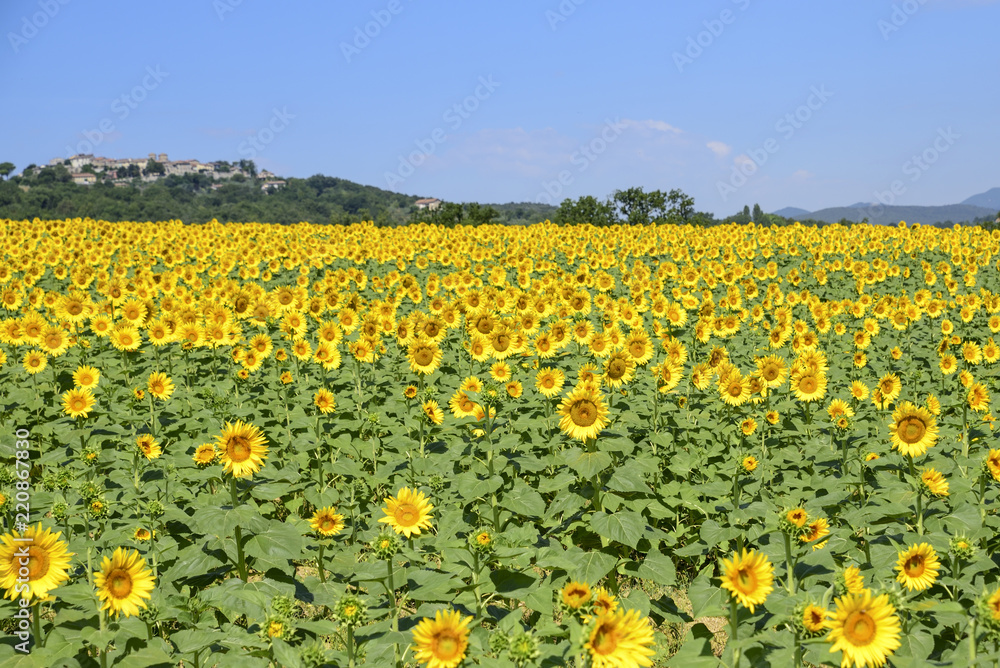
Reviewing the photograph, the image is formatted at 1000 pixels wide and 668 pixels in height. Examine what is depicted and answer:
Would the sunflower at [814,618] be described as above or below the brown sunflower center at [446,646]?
above

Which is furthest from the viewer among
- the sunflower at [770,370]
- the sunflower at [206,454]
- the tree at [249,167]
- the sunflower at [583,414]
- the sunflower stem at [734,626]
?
the tree at [249,167]

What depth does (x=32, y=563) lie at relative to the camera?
3.13 meters

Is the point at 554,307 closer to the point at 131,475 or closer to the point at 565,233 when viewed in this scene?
the point at 131,475

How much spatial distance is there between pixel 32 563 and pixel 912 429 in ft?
19.7

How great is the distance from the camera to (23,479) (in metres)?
4.62

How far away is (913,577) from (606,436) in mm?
1981

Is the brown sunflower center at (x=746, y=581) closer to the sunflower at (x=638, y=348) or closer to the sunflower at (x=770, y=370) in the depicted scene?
the sunflower at (x=770, y=370)

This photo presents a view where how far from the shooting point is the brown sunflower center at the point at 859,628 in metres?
2.68

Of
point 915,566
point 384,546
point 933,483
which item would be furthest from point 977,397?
point 384,546

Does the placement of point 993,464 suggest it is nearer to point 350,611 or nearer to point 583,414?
point 583,414

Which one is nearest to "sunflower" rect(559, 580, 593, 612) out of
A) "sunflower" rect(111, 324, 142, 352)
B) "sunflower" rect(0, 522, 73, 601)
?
"sunflower" rect(0, 522, 73, 601)

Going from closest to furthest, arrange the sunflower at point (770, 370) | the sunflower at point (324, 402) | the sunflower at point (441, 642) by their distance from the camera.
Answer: the sunflower at point (441, 642), the sunflower at point (324, 402), the sunflower at point (770, 370)

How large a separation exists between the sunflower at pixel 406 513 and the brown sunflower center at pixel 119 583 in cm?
141

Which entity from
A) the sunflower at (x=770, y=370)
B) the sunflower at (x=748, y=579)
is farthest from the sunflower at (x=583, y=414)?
the sunflower at (x=770, y=370)
